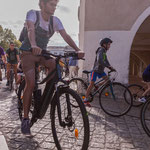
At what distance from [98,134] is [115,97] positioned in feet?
5.39

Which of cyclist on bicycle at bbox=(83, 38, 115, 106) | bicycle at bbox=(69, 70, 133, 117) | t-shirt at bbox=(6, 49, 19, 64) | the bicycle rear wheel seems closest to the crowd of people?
the bicycle rear wheel

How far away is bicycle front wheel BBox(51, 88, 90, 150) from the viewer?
2.44 metres

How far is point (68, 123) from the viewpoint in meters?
2.64

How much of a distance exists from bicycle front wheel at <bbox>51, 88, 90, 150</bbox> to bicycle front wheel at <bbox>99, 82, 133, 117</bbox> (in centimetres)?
223

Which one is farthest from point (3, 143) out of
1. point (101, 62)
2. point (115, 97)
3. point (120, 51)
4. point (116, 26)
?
point (116, 26)

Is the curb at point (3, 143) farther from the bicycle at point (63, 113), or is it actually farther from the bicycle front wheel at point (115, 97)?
the bicycle front wheel at point (115, 97)

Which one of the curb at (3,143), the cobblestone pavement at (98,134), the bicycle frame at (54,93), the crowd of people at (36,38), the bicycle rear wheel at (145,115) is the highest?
the crowd of people at (36,38)

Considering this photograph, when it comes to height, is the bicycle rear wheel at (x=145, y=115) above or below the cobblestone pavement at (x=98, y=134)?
above

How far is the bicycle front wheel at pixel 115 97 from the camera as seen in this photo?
4856 mm

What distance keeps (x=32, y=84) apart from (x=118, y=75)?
5158 mm

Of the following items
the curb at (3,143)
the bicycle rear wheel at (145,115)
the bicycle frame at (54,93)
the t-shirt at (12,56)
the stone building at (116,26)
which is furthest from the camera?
the t-shirt at (12,56)

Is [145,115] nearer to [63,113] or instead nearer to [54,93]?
[63,113]

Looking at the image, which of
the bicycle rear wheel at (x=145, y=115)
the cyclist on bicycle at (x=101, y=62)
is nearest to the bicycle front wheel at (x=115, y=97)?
the cyclist on bicycle at (x=101, y=62)

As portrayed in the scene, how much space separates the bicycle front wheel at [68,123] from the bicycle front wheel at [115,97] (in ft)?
7.32
